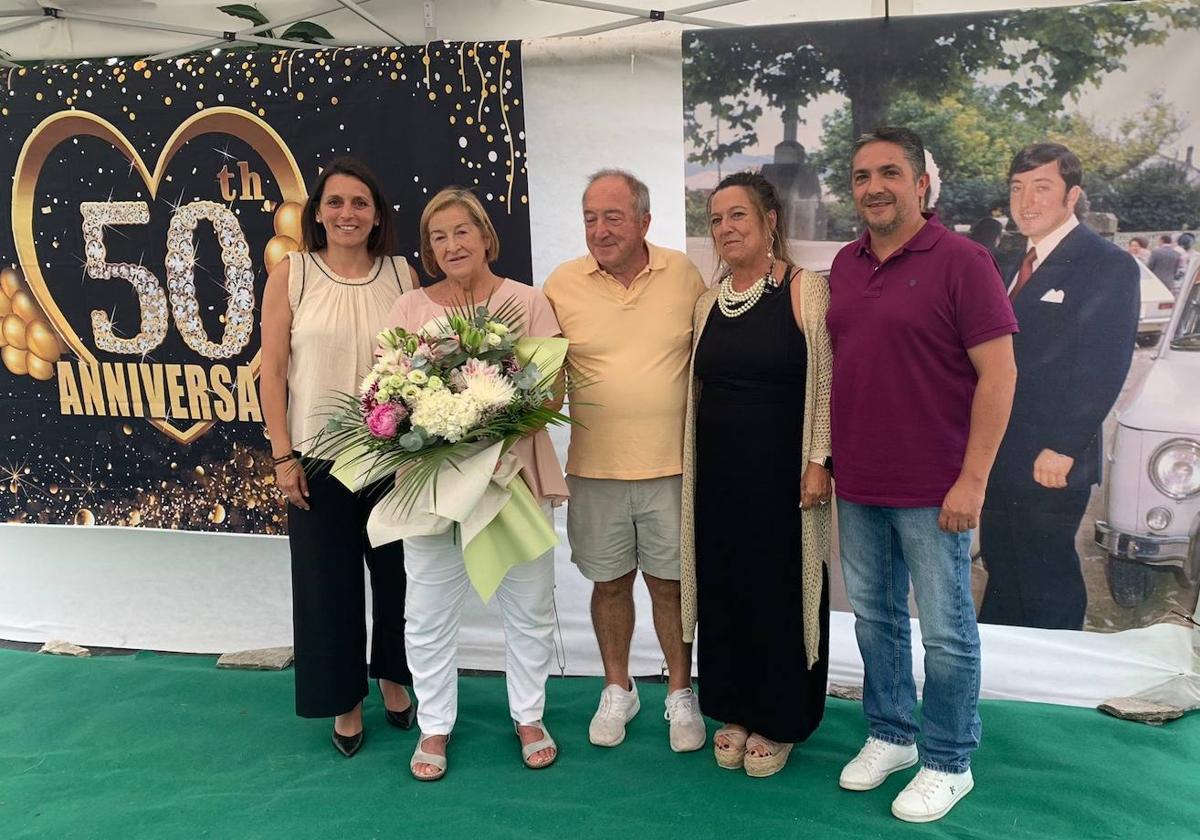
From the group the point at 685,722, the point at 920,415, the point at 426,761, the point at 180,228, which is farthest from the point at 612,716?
the point at 180,228

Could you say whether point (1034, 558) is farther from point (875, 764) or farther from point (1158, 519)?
point (875, 764)

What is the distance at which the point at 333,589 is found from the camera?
105 inches

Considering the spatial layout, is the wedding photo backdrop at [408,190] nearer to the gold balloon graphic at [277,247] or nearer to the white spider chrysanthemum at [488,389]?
the gold balloon graphic at [277,247]

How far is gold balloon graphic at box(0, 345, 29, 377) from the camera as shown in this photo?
355 centimetres

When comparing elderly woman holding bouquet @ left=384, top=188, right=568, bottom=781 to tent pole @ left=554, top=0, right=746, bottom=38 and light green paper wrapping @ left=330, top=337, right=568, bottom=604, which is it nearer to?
light green paper wrapping @ left=330, top=337, right=568, bottom=604

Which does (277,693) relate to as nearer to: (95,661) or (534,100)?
(95,661)

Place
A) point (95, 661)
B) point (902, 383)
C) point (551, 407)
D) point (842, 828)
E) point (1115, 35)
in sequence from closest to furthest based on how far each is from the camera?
point (902, 383)
point (842, 828)
point (551, 407)
point (1115, 35)
point (95, 661)

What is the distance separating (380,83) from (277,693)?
2370mm

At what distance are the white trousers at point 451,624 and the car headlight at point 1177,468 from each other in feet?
6.91

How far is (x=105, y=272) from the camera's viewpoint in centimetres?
343

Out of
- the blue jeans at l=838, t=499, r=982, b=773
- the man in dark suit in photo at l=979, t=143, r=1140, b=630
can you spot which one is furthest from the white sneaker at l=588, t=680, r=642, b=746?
the man in dark suit in photo at l=979, t=143, r=1140, b=630

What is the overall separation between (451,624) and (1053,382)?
85.8 inches

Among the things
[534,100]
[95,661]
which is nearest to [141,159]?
[534,100]

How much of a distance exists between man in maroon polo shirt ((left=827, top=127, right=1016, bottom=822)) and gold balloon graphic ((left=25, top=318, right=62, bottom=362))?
3.19m
